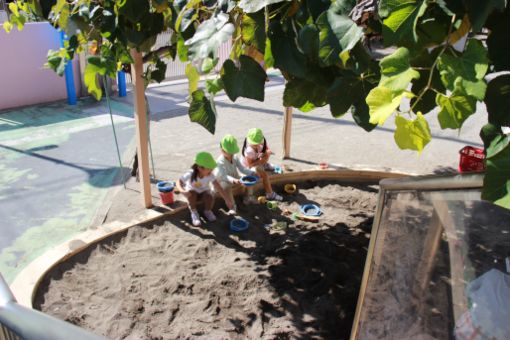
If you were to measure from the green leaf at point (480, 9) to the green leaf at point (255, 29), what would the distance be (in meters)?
0.63

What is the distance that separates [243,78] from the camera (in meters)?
1.56

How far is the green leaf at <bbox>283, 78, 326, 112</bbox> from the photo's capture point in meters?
1.76

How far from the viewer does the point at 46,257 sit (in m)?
3.54

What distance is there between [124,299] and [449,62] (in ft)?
9.07

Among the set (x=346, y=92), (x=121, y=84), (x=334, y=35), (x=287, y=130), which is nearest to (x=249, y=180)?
(x=287, y=130)

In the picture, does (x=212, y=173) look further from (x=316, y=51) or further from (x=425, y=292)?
(x=316, y=51)

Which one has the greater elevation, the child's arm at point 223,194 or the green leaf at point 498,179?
the green leaf at point 498,179

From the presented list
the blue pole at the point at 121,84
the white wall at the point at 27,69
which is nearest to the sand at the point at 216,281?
the white wall at the point at 27,69

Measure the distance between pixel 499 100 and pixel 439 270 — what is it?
97 centimetres

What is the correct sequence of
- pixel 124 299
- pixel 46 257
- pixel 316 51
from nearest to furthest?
pixel 316 51
pixel 124 299
pixel 46 257

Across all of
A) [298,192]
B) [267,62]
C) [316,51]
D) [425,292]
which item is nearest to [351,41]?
[316,51]

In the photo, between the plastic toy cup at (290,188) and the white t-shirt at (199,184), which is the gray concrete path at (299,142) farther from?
the plastic toy cup at (290,188)

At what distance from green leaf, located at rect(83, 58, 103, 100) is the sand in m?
1.35

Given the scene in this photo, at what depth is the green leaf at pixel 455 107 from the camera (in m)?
1.06
